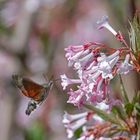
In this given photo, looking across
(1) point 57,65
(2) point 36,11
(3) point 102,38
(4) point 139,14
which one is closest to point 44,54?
(2) point 36,11

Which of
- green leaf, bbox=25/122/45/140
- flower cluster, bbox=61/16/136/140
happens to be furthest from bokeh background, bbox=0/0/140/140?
flower cluster, bbox=61/16/136/140

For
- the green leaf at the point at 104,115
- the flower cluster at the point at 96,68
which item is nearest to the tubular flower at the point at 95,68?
the flower cluster at the point at 96,68

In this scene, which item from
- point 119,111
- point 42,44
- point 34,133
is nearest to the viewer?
point 119,111

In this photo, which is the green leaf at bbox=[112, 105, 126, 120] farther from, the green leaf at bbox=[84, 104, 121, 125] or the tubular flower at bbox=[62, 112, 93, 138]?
the tubular flower at bbox=[62, 112, 93, 138]

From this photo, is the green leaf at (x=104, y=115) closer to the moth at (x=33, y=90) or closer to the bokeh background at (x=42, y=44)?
the moth at (x=33, y=90)

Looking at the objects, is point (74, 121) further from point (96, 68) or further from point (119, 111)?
point (96, 68)

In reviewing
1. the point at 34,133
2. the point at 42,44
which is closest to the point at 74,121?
the point at 34,133

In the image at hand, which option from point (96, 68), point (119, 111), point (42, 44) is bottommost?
point (119, 111)

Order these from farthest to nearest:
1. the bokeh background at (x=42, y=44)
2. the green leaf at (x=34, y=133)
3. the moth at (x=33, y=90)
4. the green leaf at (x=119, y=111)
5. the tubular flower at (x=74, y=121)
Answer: the bokeh background at (x=42, y=44)
the green leaf at (x=34, y=133)
the tubular flower at (x=74, y=121)
the green leaf at (x=119, y=111)
the moth at (x=33, y=90)

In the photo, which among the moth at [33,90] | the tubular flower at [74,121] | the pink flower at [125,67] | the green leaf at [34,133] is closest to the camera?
the pink flower at [125,67]

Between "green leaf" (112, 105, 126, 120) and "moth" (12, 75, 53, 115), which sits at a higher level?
"moth" (12, 75, 53, 115)
